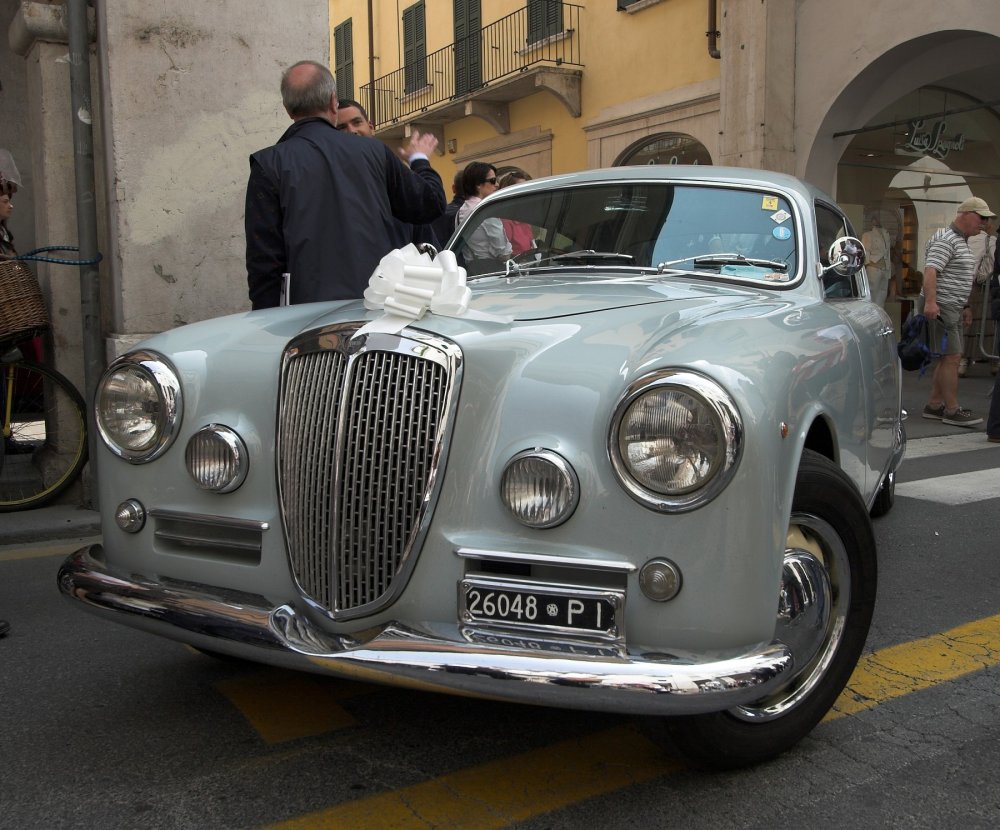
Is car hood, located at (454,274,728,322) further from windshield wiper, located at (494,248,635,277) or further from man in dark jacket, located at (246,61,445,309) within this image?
man in dark jacket, located at (246,61,445,309)

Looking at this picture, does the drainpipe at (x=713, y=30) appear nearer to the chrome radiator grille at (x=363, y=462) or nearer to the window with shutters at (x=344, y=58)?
the chrome radiator grille at (x=363, y=462)

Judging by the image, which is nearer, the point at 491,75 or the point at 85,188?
the point at 85,188

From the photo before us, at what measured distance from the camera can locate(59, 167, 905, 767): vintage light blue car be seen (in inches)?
84.4

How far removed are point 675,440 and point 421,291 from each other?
2.53 feet

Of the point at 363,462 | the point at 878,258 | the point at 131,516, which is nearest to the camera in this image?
the point at 363,462

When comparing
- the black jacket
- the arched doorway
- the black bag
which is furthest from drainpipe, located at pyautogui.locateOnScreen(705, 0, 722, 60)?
the black jacket

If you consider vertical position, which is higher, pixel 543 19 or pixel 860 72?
pixel 543 19

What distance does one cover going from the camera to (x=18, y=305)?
5469mm

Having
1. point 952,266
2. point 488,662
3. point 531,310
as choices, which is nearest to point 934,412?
point 952,266

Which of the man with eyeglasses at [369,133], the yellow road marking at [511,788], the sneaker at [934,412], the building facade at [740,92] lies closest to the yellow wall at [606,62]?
the building facade at [740,92]

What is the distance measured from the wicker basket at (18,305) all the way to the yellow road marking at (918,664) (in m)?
4.43

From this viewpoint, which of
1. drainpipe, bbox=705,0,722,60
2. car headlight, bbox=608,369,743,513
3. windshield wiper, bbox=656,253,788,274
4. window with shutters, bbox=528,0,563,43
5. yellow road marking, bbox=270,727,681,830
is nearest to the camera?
car headlight, bbox=608,369,743,513

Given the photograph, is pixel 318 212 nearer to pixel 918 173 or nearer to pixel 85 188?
pixel 85 188

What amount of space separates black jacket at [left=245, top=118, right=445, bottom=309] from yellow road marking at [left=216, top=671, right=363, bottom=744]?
1603mm
